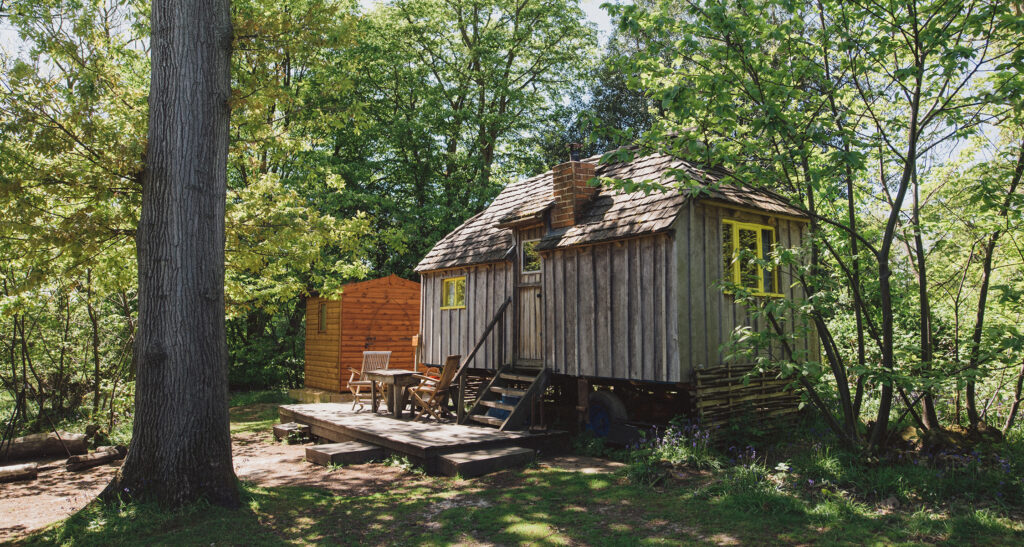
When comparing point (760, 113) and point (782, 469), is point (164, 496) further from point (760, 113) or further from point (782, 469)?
point (760, 113)

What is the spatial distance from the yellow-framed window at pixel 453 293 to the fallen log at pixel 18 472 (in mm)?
7711

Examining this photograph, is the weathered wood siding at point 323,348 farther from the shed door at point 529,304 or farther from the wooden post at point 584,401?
the wooden post at point 584,401

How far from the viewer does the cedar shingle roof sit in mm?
9500

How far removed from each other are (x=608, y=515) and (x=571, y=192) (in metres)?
6.03

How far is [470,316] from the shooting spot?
1355 cm

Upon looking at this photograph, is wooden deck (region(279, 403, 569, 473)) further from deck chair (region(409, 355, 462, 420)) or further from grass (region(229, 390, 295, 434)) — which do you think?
grass (region(229, 390, 295, 434))

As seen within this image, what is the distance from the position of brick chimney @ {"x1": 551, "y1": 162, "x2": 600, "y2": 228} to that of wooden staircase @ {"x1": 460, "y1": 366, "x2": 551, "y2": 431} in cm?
268

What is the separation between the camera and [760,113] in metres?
6.93

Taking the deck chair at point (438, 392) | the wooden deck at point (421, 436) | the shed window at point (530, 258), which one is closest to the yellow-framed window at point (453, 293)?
the shed window at point (530, 258)

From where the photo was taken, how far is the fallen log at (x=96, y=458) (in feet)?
31.6

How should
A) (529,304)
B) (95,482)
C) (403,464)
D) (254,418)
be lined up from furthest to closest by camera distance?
1. (254,418)
2. (529,304)
3. (403,464)
4. (95,482)

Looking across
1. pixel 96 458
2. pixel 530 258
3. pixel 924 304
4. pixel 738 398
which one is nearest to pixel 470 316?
pixel 530 258

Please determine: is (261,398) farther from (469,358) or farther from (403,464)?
(403,464)

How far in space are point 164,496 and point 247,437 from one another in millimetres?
7009
